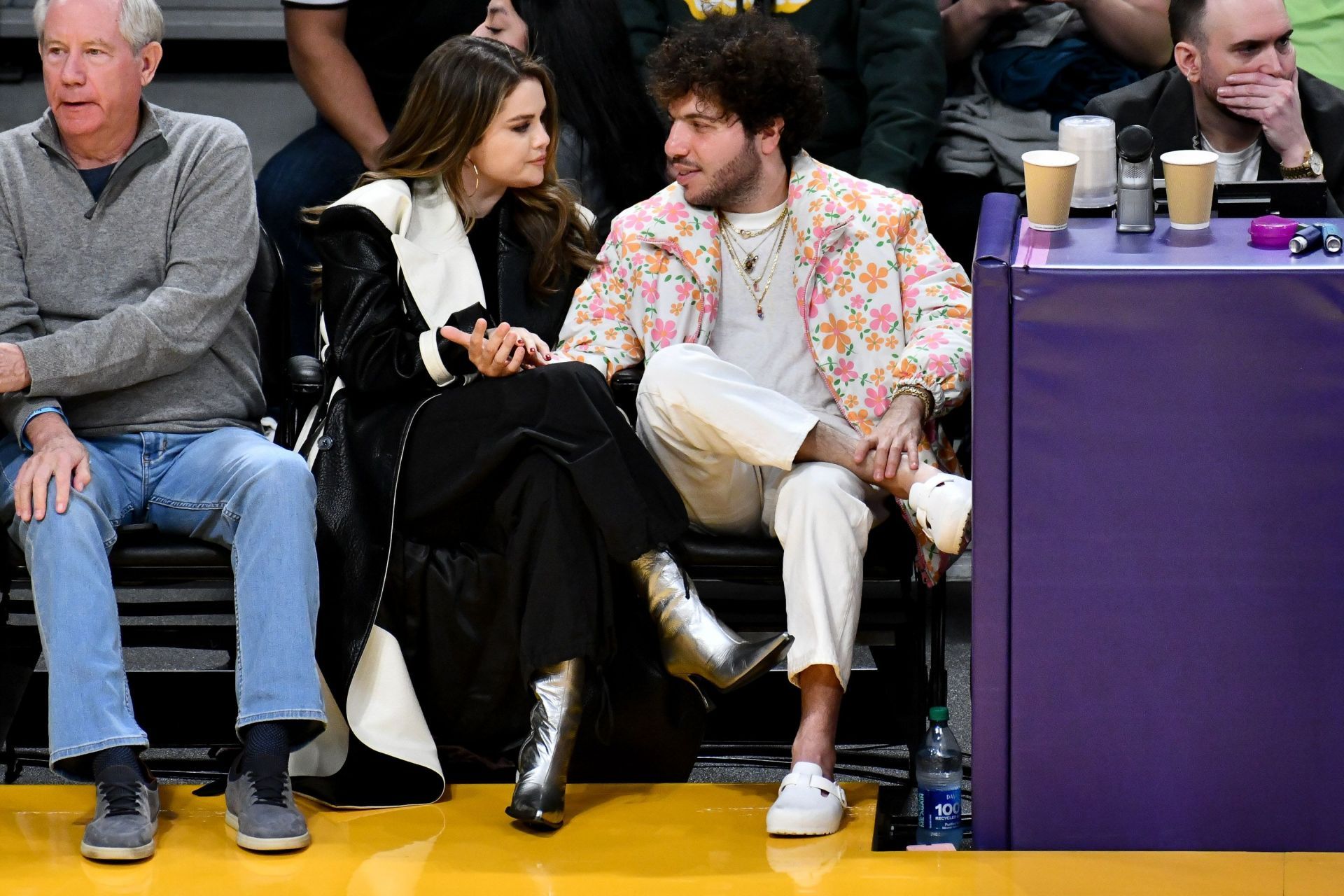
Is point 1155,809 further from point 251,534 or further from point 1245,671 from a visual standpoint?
point 251,534

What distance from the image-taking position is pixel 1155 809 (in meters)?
2.75

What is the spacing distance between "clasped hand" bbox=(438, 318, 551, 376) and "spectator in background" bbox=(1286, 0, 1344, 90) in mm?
2273

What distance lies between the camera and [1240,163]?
379 cm

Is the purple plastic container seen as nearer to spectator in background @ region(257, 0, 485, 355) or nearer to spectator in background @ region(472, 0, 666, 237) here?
spectator in background @ region(472, 0, 666, 237)

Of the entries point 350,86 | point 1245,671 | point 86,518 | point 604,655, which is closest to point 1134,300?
point 1245,671

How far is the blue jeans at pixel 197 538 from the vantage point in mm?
2934

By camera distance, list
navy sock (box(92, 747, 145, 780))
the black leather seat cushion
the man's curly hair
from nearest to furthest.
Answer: navy sock (box(92, 747, 145, 780))
the black leather seat cushion
the man's curly hair

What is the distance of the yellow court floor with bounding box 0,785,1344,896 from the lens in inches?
106

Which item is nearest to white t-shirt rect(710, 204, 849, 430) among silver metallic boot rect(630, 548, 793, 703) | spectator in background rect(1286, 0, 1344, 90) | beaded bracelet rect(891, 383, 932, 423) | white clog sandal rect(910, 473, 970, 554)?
beaded bracelet rect(891, 383, 932, 423)

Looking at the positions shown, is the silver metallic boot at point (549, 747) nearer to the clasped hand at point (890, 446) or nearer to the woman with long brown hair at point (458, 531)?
the woman with long brown hair at point (458, 531)

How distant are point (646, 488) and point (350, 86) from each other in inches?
71.9

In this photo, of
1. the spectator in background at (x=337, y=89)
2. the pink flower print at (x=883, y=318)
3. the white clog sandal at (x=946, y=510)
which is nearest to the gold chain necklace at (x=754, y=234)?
the pink flower print at (x=883, y=318)

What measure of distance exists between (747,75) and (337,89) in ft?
4.35

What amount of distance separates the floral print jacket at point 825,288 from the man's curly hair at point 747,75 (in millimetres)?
146
